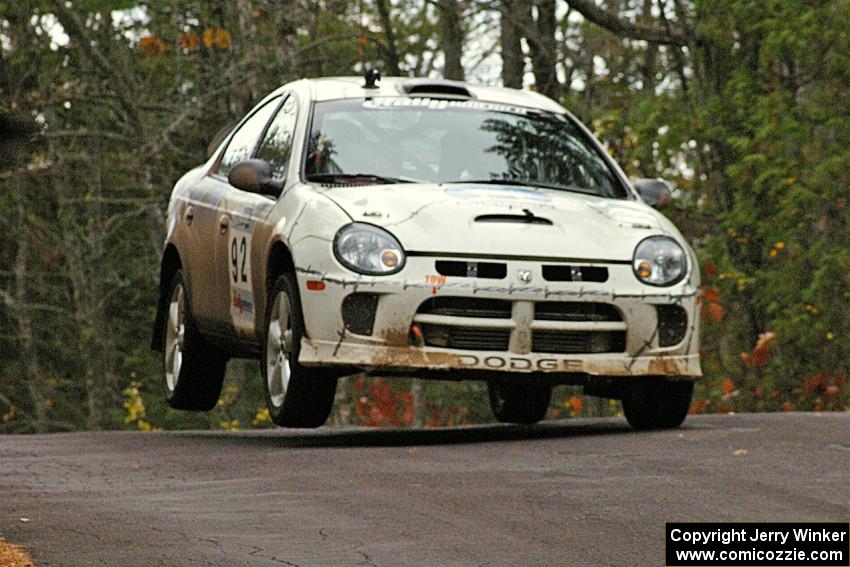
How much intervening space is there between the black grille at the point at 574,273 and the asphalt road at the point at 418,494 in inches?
31.3

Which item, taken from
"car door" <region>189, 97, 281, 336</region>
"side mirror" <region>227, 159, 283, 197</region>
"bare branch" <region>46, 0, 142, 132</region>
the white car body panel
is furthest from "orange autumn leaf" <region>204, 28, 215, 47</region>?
the white car body panel

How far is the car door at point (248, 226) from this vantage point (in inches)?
443

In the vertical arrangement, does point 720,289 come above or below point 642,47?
below

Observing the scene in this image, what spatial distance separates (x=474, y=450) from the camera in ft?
32.8

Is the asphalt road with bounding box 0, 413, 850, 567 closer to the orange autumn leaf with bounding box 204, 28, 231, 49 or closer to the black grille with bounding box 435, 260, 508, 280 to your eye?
the black grille with bounding box 435, 260, 508, 280

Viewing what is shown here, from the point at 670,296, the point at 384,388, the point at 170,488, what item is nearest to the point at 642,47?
the point at 384,388

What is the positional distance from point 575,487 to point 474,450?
1.72m

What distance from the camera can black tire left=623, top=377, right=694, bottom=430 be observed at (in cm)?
1111

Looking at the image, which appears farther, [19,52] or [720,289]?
[19,52]

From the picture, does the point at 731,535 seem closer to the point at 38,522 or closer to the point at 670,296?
the point at 38,522

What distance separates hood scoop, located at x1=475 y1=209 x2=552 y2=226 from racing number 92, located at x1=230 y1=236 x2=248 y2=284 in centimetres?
159

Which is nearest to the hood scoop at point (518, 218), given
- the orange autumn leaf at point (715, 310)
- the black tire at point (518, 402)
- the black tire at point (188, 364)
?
the black tire at point (188, 364)

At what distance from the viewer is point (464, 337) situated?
1030cm

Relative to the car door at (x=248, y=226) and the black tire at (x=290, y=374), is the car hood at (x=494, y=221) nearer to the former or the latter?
the black tire at (x=290, y=374)
